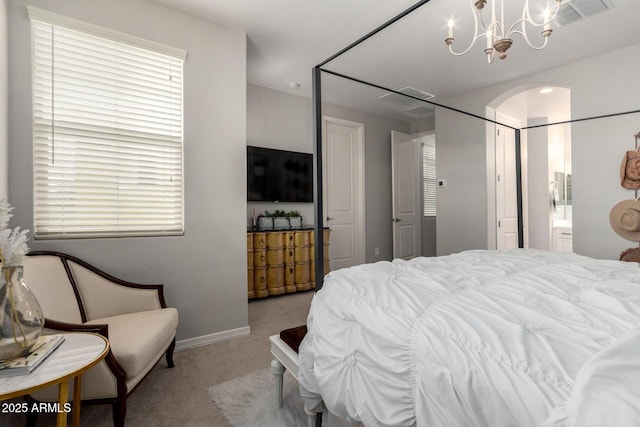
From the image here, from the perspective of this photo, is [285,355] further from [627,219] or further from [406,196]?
[406,196]

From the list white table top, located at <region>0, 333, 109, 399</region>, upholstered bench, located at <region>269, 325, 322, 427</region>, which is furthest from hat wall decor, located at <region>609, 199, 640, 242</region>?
white table top, located at <region>0, 333, 109, 399</region>

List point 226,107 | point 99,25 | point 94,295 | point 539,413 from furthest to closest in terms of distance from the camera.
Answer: point 226,107, point 99,25, point 94,295, point 539,413

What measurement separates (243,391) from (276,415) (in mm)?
344

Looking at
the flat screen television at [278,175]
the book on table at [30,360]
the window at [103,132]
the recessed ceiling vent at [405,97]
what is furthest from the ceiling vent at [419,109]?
the book on table at [30,360]

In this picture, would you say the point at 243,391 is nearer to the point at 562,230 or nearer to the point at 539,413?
the point at 539,413

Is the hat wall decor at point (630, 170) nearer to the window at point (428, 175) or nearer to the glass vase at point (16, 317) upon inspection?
the window at point (428, 175)

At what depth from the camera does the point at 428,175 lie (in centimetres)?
600

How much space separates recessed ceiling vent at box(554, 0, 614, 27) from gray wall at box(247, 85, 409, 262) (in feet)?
9.37

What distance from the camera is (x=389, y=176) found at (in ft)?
18.0

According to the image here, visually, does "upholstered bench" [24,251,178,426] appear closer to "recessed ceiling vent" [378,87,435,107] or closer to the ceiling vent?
"recessed ceiling vent" [378,87,435,107]

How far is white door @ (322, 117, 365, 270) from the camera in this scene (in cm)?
474

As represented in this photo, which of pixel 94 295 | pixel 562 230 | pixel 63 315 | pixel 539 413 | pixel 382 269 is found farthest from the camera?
pixel 562 230

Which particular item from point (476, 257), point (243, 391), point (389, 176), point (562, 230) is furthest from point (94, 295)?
point (562, 230)

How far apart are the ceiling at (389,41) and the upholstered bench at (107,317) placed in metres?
2.11
